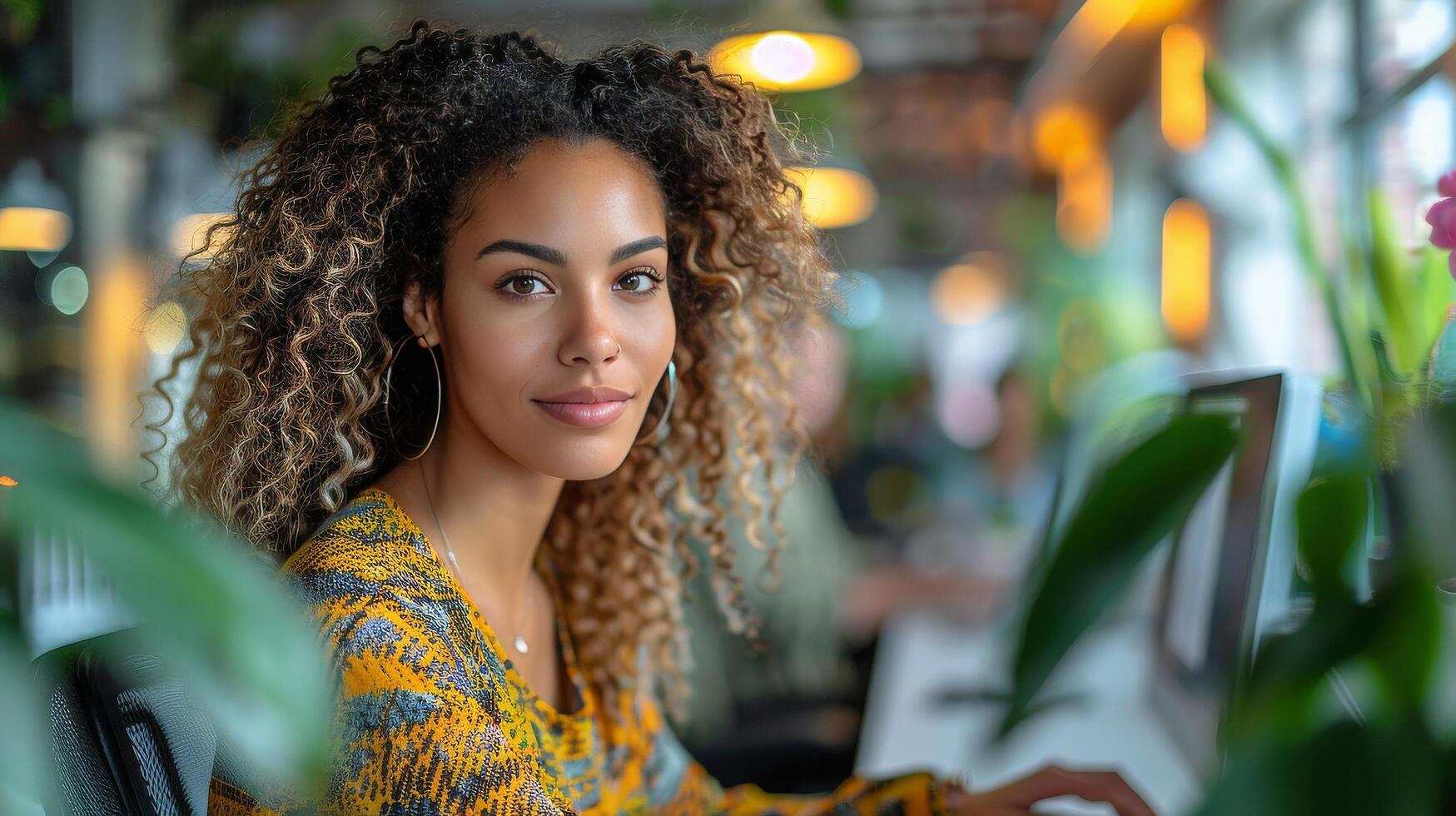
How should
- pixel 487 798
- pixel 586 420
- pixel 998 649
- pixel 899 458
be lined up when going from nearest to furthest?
pixel 998 649, pixel 487 798, pixel 586 420, pixel 899 458

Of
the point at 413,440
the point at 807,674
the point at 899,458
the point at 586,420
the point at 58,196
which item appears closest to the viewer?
the point at 586,420

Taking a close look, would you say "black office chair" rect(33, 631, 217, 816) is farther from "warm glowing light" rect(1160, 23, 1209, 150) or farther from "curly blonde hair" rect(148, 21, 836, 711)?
"warm glowing light" rect(1160, 23, 1209, 150)

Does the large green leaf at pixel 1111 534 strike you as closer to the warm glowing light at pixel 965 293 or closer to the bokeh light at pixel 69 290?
the bokeh light at pixel 69 290

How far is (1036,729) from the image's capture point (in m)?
1.04

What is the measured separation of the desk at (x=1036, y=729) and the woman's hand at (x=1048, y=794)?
0.09 ft

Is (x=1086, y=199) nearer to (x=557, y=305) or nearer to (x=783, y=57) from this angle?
(x=783, y=57)

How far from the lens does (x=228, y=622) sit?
200 mm

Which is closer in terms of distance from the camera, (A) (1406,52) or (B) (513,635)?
(B) (513,635)

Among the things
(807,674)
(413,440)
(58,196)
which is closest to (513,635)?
(413,440)

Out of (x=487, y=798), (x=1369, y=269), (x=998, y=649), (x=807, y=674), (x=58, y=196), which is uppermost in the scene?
(x=58, y=196)

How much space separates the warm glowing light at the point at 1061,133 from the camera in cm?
609

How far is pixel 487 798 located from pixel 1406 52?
2.91m

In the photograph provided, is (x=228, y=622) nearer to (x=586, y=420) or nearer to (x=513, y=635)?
(x=586, y=420)

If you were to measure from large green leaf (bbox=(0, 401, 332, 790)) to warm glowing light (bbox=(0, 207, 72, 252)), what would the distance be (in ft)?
8.76
